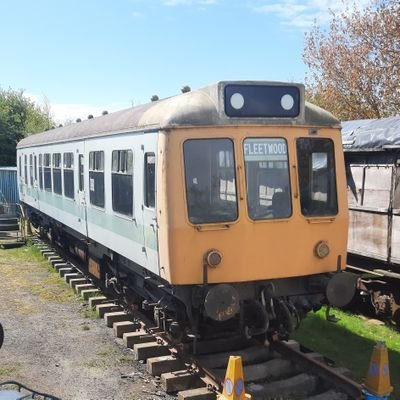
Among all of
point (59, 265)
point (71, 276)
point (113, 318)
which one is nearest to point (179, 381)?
point (113, 318)

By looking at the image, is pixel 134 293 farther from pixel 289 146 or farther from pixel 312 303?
pixel 289 146

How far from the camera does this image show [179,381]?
19.6 feet

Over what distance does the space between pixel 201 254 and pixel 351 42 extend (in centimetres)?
1862

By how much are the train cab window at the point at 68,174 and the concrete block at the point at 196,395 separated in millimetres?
5711

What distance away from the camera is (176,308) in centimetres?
636

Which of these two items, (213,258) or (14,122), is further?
(14,122)

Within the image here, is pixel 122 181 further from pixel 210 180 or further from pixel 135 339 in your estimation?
pixel 135 339

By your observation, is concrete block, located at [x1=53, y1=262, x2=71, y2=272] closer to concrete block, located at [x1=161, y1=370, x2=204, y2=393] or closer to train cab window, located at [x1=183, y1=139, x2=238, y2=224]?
concrete block, located at [x1=161, y1=370, x2=204, y2=393]

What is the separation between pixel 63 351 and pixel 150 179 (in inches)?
106

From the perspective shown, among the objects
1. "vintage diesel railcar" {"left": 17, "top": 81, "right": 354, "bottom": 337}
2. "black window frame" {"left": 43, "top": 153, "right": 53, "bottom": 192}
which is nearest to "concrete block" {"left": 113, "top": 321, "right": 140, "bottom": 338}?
"vintage diesel railcar" {"left": 17, "top": 81, "right": 354, "bottom": 337}

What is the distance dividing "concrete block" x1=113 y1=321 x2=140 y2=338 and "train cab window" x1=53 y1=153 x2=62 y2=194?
4805mm

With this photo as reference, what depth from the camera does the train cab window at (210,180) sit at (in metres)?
5.84

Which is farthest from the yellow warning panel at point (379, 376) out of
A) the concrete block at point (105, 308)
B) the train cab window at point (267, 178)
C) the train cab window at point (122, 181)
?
the concrete block at point (105, 308)

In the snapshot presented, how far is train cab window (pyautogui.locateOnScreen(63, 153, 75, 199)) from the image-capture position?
34.7 feet
